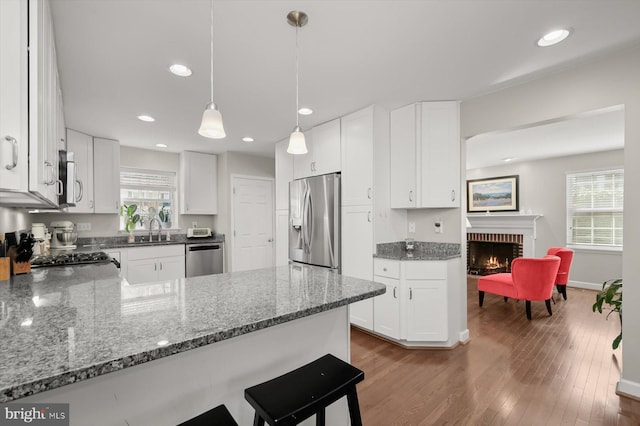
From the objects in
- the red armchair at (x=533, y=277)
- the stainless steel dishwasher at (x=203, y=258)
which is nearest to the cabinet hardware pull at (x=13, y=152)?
the stainless steel dishwasher at (x=203, y=258)

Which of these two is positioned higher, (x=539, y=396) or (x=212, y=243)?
(x=212, y=243)

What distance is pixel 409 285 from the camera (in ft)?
9.29

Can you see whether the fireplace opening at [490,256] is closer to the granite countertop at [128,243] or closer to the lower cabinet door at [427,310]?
the lower cabinet door at [427,310]

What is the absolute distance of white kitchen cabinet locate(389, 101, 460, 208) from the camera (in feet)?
9.62

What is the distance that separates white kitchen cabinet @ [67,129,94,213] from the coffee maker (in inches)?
10.7

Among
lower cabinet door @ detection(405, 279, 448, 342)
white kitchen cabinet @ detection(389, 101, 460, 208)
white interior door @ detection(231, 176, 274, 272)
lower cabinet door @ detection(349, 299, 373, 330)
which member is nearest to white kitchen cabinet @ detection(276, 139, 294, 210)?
white interior door @ detection(231, 176, 274, 272)

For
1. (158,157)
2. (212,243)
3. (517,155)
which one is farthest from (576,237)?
(158,157)

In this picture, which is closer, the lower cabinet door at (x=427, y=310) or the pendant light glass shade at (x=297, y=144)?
the pendant light glass shade at (x=297, y=144)

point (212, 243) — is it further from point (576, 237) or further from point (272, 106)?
point (576, 237)

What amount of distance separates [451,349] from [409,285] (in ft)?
2.41

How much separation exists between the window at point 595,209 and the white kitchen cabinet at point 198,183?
6.42 m

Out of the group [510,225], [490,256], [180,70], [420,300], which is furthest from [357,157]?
[490,256]

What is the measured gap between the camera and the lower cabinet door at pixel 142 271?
13.4 feet

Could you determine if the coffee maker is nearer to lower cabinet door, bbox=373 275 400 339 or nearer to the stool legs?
lower cabinet door, bbox=373 275 400 339
